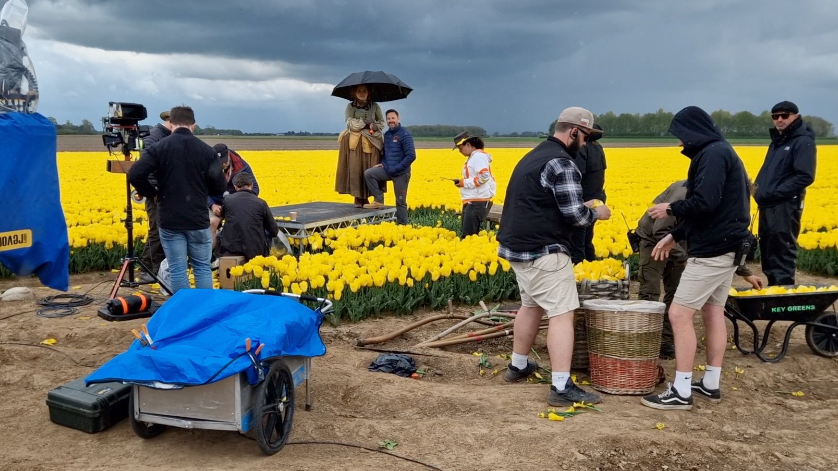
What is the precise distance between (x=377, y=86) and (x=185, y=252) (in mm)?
6298

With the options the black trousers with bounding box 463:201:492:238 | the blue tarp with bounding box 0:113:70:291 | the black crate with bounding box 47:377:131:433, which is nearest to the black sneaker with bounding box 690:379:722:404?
the black crate with bounding box 47:377:131:433

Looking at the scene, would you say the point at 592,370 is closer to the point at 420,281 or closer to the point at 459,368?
the point at 459,368

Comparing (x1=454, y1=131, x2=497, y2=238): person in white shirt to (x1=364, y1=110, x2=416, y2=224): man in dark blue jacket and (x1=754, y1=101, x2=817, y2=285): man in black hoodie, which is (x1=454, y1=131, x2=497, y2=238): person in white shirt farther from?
(x1=754, y1=101, x2=817, y2=285): man in black hoodie

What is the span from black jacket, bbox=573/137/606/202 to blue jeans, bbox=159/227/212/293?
4106 mm

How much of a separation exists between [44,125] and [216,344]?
1.51 m

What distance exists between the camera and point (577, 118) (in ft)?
17.6

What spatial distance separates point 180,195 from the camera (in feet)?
23.6

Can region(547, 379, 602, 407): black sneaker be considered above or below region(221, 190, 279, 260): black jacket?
below

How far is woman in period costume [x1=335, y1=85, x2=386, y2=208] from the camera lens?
12609 millimetres

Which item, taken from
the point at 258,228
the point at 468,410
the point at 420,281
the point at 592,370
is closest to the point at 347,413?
the point at 468,410

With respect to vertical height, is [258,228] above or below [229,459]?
above

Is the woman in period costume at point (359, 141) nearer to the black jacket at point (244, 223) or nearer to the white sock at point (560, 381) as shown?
the black jacket at point (244, 223)

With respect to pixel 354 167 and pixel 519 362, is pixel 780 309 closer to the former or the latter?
pixel 519 362

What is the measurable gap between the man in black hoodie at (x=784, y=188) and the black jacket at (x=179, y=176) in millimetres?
5916
